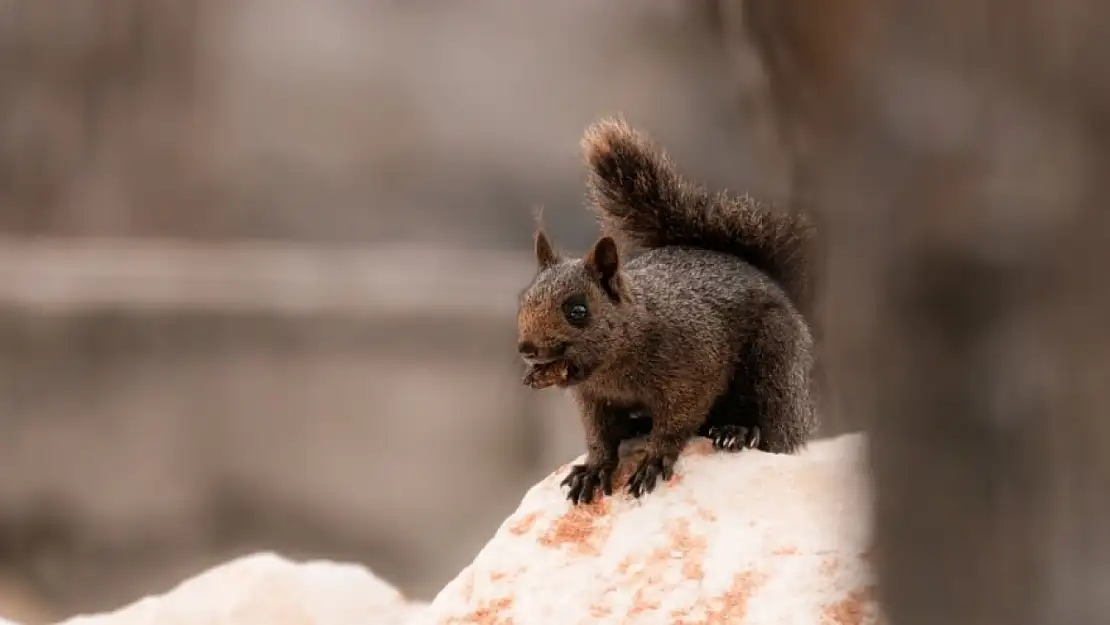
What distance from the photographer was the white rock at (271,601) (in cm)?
141

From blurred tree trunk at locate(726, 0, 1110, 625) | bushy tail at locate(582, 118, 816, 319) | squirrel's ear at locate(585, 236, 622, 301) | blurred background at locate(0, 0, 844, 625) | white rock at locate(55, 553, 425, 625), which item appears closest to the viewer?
blurred tree trunk at locate(726, 0, 1110, 625)

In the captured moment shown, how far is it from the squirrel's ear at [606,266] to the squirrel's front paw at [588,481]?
17 centimetres

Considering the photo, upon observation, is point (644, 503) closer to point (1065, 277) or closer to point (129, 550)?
point (1065, 277)

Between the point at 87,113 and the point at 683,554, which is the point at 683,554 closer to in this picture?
the point at 683,554

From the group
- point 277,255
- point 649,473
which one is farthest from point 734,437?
point 277,255

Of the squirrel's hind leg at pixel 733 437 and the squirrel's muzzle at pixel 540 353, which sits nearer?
the squirrel's muzzle at pixel 540 353

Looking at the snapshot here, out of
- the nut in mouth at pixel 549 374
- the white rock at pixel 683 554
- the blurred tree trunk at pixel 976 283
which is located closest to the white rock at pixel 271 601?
the white rock at pixel 683 554

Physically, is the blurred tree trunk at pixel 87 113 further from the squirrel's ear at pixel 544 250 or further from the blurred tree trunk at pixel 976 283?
the blurred tree trunk at pixel 976 283

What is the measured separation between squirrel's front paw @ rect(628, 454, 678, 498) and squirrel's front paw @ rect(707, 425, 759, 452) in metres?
0.06

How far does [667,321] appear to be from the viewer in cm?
101

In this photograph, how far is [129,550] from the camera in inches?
69.8

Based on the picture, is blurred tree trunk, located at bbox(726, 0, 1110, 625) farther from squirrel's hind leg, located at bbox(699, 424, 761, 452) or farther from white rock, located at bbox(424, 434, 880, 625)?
squirrel's hind leg, located at bbox(699, 424, 761, 452)

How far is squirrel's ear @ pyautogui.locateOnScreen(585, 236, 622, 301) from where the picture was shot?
37.3 inches

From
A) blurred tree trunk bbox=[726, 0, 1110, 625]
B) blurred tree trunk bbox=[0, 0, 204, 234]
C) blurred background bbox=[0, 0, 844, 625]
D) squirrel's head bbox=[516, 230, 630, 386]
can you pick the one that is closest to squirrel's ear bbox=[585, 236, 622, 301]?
squirrel's head bbox=[516, 230, 630, 386]
